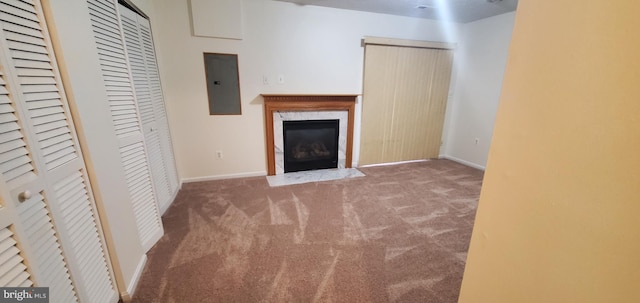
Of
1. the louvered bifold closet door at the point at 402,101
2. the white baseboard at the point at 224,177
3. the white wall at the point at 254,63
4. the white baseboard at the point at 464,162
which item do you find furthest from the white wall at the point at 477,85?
the white baseboard at the point at 224,177

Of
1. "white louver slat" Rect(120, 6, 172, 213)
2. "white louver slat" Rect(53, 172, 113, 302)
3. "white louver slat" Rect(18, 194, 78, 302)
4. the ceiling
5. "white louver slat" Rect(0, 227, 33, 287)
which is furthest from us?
the ceiling

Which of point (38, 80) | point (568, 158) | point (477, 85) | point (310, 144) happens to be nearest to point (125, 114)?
point (38, 80)

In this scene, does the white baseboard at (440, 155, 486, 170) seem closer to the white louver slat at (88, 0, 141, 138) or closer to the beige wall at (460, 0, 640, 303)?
the beige wall at (460, 0, 640, 303)

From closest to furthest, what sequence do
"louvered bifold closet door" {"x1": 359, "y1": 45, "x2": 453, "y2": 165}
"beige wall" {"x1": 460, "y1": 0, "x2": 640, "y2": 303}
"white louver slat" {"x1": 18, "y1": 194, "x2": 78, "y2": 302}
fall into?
"beige wall" {"x1": 460, "y1": 0, "x2": 640, "y2": 303}, "white louver slat" {"x1": 18, "y1": 194, "x2": 78, "y2": 302}, "louvered bifold closet door" {"x1": 359, "y1": 45, "x2": 453, "y2": 165}

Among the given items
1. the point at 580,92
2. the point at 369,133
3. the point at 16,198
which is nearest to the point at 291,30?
the point at 369,133

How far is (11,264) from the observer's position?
0.75 meters

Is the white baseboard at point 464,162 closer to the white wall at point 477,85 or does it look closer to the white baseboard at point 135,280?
the white wall at point 477,85

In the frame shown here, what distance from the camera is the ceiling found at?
2.80 meters

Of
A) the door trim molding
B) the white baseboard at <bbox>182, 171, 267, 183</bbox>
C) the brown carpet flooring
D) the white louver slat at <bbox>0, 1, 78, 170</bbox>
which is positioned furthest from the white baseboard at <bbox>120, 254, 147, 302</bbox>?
the door trim molding

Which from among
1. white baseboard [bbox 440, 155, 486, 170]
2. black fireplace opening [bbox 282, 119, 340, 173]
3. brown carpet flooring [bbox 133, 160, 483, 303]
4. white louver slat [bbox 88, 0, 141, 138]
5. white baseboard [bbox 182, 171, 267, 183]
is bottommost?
brown carpet flooring [bbox 133, 160, 483, 303]

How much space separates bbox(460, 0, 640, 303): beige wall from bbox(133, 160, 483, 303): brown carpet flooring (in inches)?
44.2

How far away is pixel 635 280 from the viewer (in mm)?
380

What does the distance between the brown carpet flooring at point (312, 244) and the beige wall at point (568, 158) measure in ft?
3.69

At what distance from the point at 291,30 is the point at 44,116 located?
8.55 ft
